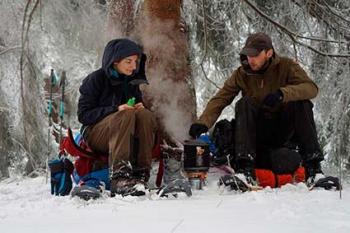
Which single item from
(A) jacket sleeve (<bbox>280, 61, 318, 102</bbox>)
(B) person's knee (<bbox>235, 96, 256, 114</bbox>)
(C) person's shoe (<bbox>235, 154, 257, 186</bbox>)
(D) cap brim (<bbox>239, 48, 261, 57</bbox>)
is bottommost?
(C) person's shoe (<bbox>235, 154, 257, 186</bbox>)

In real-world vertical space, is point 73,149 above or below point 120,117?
below

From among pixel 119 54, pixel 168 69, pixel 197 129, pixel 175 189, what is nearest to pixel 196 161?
pixel 197 129

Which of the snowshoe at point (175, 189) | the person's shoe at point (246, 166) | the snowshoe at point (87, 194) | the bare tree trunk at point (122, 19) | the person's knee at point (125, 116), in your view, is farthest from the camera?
the bare tree trunk at point (122, 19)

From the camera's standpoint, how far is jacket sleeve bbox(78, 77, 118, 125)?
367 centimetres

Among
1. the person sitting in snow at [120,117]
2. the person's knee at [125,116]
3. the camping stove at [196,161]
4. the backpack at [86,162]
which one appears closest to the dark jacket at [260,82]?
the camping stove at [196,161]

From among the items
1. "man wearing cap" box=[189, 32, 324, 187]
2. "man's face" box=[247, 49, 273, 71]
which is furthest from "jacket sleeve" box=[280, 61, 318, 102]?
"man's face" box=[247, 49, 273, 71]

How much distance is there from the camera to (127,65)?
3.82 m

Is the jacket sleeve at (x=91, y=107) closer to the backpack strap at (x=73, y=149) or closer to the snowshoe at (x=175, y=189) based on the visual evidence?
the backpack strap at (x=73, y=149)

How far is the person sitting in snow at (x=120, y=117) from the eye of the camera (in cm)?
338

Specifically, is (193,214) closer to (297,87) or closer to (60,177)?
(297,87)

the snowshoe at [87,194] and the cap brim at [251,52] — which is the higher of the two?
the cap brim at [251,52]

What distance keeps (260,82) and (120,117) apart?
1138mm

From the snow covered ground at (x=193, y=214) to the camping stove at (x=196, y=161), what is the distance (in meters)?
0.41

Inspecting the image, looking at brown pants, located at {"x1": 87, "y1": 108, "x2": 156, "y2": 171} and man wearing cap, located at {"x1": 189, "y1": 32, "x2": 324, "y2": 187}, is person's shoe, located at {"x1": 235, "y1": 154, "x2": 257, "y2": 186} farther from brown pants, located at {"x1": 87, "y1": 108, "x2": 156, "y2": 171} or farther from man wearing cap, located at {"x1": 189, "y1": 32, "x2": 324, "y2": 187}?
brown pants, located at {"x1": 87, "y1": 108, "x2": 156, "y2": 171}
